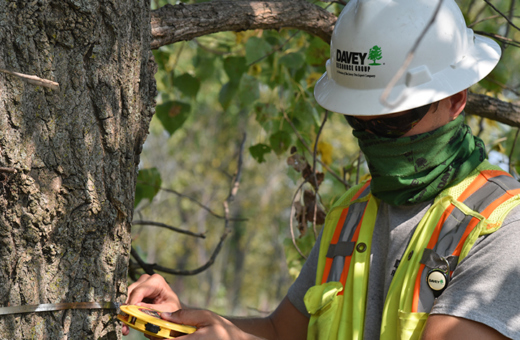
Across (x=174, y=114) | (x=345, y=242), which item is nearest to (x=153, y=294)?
(x=345, y=242)

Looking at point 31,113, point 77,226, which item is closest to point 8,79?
point 31,113

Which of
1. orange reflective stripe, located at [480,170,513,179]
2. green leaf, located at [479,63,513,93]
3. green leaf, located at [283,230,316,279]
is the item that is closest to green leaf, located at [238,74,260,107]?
green leaf, located at [283,230,316,279]

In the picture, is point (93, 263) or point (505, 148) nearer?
point (93, 263)

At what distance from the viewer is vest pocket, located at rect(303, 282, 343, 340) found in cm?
153

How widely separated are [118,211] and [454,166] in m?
0.99

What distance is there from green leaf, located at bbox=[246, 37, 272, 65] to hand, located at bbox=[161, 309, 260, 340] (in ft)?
5.19

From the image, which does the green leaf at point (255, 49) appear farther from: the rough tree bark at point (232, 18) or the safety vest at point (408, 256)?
the safety vest at point (408, 256)

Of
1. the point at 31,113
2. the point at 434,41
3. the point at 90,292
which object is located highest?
the point at 434,41

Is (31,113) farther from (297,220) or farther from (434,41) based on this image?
(297,220)

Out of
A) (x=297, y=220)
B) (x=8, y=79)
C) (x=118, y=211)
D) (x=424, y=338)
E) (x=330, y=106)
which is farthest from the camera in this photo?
(x=297, y=220)

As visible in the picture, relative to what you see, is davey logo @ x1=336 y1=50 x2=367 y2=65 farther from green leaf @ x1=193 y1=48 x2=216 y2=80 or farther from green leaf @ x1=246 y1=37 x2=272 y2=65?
green leaf @ x1=193 y1=48 x2=216 y2=80

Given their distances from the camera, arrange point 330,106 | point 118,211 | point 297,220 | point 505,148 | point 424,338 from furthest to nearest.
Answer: point 505,148 < point 297,220 < point 330,106 < point 118,211 < point 424,338

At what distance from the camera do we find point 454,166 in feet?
4.89

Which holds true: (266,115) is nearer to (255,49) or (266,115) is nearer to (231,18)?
(255,49)
